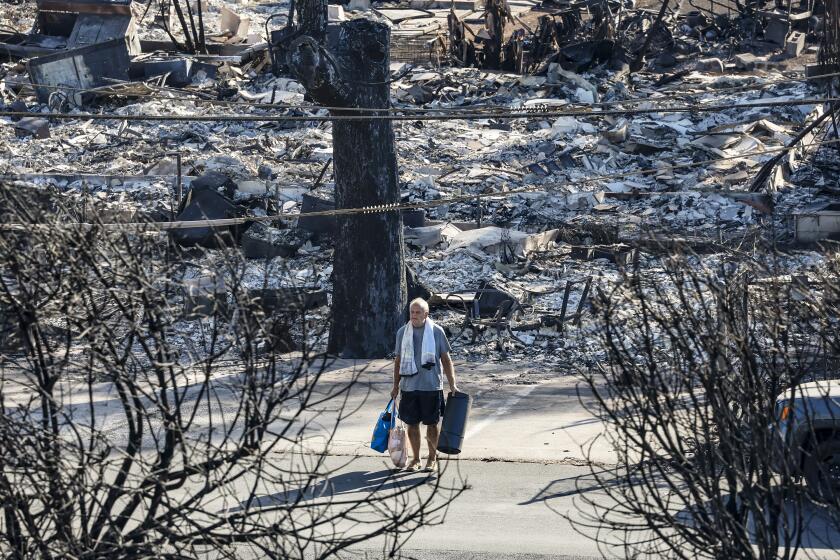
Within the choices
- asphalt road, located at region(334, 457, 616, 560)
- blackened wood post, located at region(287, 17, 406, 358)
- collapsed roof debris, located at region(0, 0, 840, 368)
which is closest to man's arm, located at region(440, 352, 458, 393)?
asphalt road, located at region(334, 457, 616, 560)

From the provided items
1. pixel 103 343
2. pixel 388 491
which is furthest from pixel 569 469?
pixel 103 343

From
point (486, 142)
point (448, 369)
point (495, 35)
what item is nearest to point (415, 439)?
point (448, 369)

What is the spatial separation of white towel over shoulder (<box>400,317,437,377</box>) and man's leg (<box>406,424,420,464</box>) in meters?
0.48

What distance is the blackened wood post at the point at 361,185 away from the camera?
1226 cm

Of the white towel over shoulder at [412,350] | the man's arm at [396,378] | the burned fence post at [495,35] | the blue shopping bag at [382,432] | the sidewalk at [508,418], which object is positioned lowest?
the sidewalk at [508,418]

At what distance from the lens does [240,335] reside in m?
4.58

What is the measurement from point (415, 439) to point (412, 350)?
2.50 ft

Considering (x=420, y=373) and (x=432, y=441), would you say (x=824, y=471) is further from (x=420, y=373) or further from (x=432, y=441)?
(x=432, y=441)

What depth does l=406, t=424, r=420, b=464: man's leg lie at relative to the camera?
29.5 feet

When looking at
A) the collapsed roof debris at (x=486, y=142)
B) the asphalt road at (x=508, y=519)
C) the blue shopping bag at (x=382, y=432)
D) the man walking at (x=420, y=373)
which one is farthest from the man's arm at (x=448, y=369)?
the collapsed roof debris at (x=486, y=142)

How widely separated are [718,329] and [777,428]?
523mm

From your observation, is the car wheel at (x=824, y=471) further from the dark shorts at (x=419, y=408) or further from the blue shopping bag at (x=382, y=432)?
the blue shopping bag at (x=382, y=432)

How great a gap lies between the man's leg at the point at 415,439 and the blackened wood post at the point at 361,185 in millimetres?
4317

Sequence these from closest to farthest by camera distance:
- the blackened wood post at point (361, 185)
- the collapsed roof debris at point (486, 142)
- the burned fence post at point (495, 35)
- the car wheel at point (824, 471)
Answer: the car wheel at point (824, 471)
the blackened wood post at point (361, 185)
the collapsed roof debris at point (486, 142)
the burned fence post at point (495, 35)
